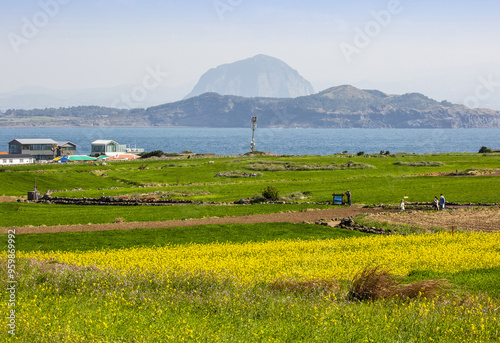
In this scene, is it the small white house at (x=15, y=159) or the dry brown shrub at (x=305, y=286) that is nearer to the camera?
the dry brown shrub at (x=305, y=286)

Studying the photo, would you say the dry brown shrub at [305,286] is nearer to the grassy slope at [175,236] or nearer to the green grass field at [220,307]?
the green grass field at [220,307]

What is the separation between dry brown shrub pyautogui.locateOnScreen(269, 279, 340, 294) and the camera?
17.3 metres

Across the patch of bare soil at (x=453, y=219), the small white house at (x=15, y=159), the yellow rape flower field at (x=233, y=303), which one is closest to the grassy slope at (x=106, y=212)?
the patch of bare soil at (x=453, y=219)

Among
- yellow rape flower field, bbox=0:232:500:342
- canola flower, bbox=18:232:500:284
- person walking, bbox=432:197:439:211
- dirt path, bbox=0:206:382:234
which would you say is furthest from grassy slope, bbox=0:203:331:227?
yellow rape flower field, bbox=0:232:500:342

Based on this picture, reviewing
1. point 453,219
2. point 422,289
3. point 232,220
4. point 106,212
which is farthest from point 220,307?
point 106,212

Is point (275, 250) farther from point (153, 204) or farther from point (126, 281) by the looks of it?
Answer: point (153, 204)

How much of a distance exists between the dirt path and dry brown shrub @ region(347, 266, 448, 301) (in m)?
23.4

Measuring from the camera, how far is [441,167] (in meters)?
90.9

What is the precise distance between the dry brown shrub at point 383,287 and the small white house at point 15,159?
12396 cm

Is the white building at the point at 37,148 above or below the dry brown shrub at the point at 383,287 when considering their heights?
below

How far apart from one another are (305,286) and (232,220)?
24751 mm

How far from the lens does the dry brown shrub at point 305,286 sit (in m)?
17.3

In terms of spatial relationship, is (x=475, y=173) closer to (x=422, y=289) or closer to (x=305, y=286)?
(x=422, y=289)

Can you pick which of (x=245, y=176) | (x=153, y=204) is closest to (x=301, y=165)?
(x=245, y=176)
